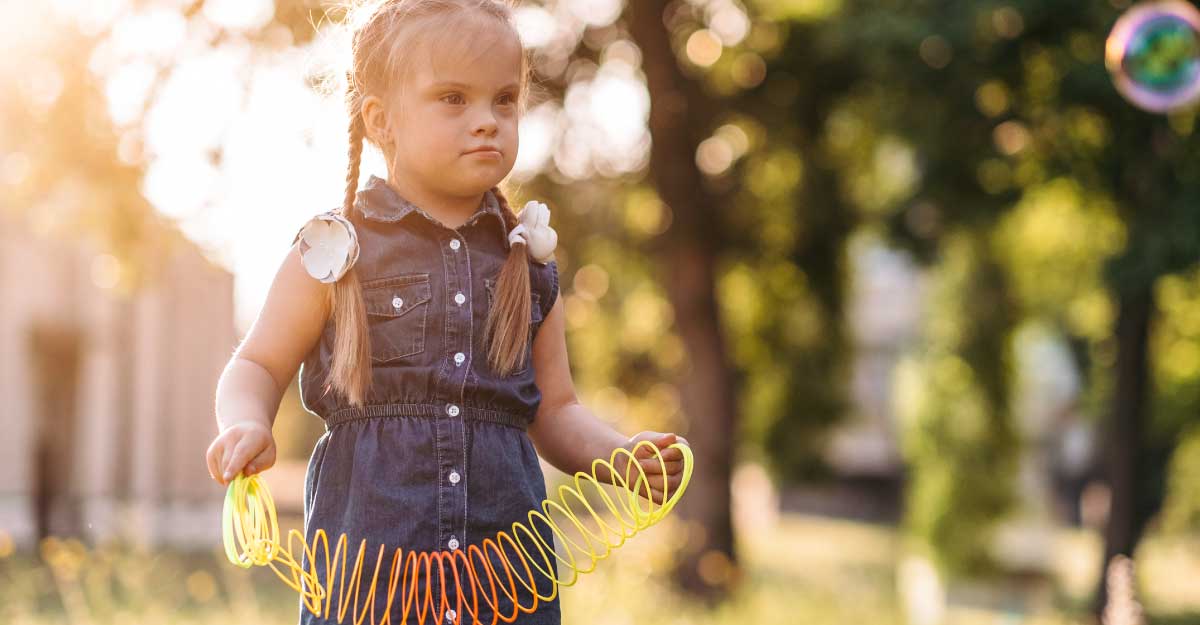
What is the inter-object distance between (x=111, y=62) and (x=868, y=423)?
24.9 metres

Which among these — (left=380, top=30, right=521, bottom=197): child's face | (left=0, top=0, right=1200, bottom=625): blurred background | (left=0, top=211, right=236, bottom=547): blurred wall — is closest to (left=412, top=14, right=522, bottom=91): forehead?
(left=380, top=30, right=521, bottom=197): child's face

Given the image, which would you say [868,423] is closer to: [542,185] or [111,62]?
[542,185]

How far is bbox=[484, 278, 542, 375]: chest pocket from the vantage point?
7.81 feet

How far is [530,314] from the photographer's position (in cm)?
241

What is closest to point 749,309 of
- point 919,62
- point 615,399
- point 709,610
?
point 615,399

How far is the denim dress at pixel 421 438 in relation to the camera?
2229 millimetres

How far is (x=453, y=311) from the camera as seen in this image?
7.61 ft

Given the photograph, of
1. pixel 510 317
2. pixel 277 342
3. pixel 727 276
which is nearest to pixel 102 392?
pixel 727 276

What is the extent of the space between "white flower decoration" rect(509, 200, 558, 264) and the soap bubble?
18.1 ft

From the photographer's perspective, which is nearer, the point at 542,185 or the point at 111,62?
the point at 111,62

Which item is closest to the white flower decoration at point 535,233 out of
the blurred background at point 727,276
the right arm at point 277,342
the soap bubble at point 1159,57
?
the right arm at point 277,342

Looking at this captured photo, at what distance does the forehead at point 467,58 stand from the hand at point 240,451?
0.70 metres

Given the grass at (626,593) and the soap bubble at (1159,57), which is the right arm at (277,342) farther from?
the soap bubble at (1159,57)

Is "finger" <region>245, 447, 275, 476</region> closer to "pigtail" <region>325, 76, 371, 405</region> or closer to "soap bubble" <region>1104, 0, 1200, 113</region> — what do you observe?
"pigtail" <region>325, 76, 371, 405</region>
